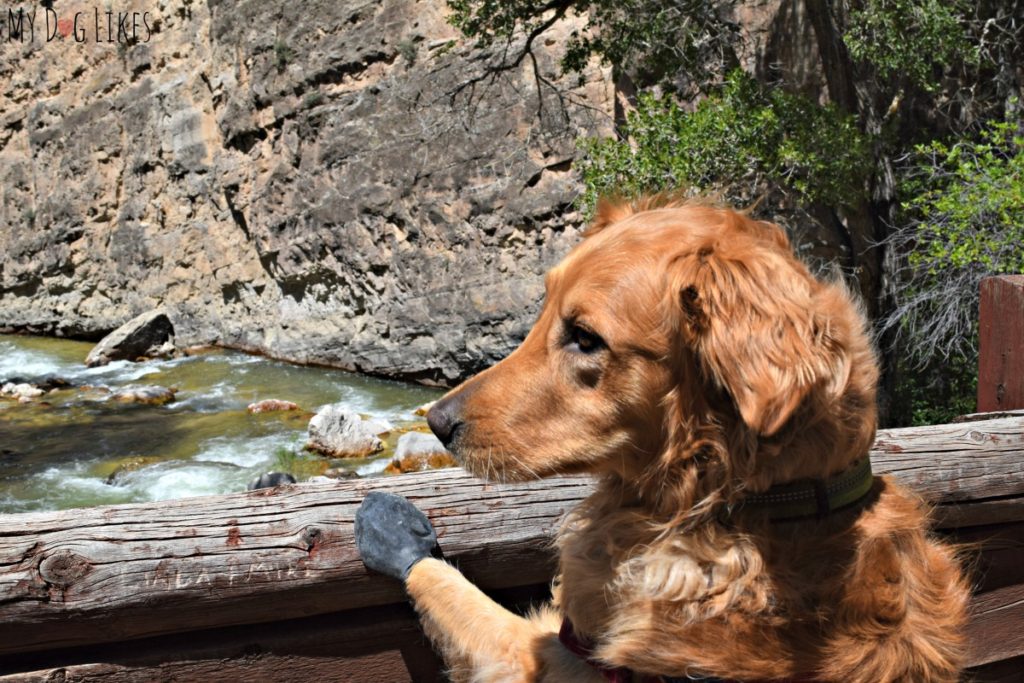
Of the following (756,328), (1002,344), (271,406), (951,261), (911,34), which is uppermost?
(911,34)

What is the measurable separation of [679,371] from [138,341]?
14.7 meters

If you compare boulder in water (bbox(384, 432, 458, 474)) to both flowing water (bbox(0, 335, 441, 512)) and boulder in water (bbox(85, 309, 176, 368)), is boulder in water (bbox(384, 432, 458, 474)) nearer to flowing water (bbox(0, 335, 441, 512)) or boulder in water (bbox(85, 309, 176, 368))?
flowing water (bbox(0, 335, 441, 512))

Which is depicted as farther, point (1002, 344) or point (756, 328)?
point (1002, 344)

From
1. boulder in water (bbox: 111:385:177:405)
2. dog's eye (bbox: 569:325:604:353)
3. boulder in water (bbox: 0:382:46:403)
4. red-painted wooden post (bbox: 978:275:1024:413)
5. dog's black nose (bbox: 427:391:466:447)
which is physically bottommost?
boulder in water (bbox: 111:385:177:405)

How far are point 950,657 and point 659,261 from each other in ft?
3.58

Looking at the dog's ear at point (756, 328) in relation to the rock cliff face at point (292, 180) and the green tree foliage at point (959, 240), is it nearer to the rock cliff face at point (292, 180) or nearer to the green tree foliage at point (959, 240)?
the green tree foliage at point (959, 240)

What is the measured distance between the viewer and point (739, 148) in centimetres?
782

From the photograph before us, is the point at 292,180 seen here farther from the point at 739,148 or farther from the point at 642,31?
the point at 739,148

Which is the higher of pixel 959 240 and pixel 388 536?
pixel 388 536

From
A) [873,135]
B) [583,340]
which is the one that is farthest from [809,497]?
[873,135]

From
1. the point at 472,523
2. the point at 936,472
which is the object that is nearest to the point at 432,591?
the point at 472,523

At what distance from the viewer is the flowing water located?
8.21 m

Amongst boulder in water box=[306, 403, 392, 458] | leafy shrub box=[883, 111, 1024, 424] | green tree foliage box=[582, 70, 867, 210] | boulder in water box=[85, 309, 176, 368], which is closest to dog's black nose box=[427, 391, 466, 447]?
green tree foliage box=[582, 70, 867, 210]

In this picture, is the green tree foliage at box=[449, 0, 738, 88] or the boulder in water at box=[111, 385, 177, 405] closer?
the green tree foliage at box=[449, 0, 738, 88]
